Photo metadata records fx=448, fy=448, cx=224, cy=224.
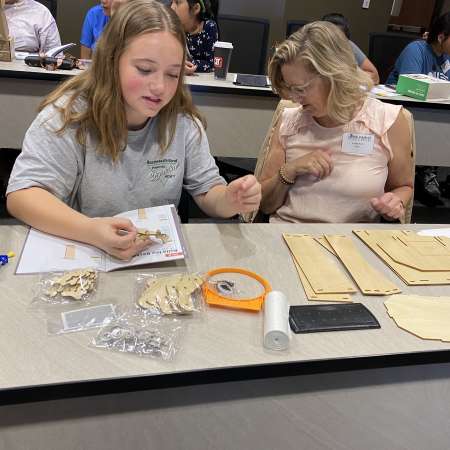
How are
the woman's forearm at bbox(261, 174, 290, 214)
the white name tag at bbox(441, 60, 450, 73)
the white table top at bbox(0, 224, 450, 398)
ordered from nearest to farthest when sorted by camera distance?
the white table top at bbox(0, 224, 450, 398) → the woman's forearm at bbox(261, 174, 290, 214) → the white name tag at bbox(441, 60, 450, 73)

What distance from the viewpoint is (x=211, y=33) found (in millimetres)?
2900

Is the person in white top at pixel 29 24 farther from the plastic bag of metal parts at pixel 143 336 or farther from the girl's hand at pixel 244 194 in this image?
the plastic bag of metal parts at pixel 143 336

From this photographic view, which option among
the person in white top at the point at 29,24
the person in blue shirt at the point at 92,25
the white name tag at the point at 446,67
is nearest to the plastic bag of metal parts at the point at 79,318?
the person in white top at the point at 29,24

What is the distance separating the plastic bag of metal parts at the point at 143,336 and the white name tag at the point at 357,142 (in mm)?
888

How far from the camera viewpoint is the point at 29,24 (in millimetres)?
2775

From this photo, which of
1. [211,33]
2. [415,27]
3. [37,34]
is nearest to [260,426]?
[211,33]

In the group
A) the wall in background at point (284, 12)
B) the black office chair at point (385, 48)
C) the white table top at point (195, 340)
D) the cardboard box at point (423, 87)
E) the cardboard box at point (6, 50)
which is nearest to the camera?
the white table top at point (195, 340)

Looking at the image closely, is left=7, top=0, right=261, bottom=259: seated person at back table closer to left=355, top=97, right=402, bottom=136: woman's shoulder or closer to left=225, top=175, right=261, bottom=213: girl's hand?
left=225, top=175, right=261, bottom=213: girl's hand

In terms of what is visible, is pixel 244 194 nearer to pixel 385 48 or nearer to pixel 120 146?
pixel 120 146

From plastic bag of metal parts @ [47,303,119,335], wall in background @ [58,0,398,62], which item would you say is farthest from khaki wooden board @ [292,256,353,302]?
wall in background @ [58,0,398,62]

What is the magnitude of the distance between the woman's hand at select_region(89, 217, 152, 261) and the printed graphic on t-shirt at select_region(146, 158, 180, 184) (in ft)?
0.94

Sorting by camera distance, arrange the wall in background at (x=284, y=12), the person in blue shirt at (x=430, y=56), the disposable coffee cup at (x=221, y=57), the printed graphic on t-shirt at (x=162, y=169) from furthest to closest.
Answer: the wall in background at (x=284, y=12) < the person in blue shirt at (x=430, y=56) < the disposable coffee cup at (x=221, y=57) < the printed graphic on t-shirt at (x=162, y=169)

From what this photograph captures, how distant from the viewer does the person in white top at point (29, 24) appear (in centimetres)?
273

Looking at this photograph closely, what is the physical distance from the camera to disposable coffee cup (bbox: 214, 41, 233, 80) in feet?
8.09
